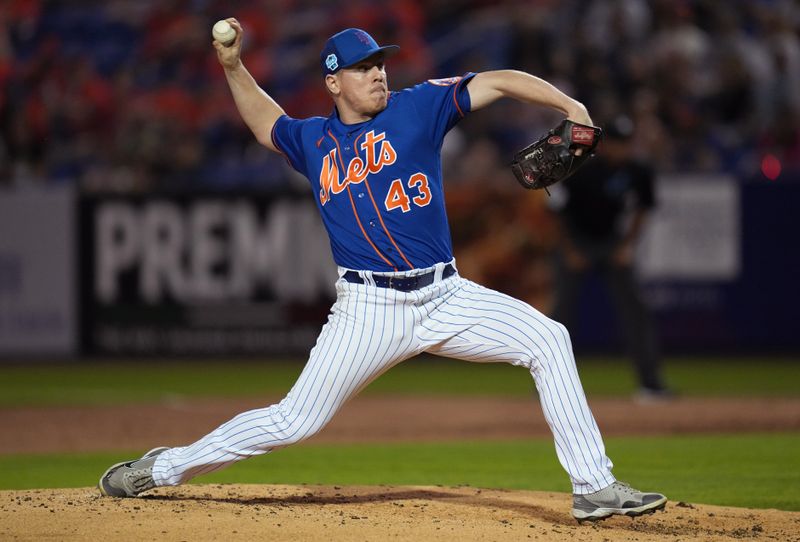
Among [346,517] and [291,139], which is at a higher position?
[291,139]

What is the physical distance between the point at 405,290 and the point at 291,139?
0.87 m

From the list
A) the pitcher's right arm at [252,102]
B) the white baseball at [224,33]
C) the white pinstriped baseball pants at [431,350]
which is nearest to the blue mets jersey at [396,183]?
the white pinstriped baseball pants at [431,350]

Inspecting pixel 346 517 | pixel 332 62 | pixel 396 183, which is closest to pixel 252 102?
pixel 332 62

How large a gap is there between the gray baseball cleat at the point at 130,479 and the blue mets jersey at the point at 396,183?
48.0 inches

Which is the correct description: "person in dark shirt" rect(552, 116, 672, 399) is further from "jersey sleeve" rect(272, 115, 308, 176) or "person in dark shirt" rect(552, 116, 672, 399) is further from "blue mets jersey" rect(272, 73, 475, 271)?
"blue mets jersey" rect(272, 73, 475, 271)

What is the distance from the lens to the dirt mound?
4582 mm

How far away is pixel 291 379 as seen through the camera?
1228cm

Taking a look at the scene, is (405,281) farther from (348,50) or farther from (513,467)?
(513,467)

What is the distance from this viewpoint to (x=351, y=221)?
4.90m

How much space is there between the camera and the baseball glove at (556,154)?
182 inches

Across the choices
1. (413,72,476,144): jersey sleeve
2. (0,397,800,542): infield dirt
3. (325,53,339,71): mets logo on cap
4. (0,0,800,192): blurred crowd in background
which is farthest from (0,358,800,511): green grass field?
(0,0,800,192): blurred crowd in background

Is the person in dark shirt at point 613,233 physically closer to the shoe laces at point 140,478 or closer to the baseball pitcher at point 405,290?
the baseball pitcher at point 405,290

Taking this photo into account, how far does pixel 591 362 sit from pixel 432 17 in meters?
5.77

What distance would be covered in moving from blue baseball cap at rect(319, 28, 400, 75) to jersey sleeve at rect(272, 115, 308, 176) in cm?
30
